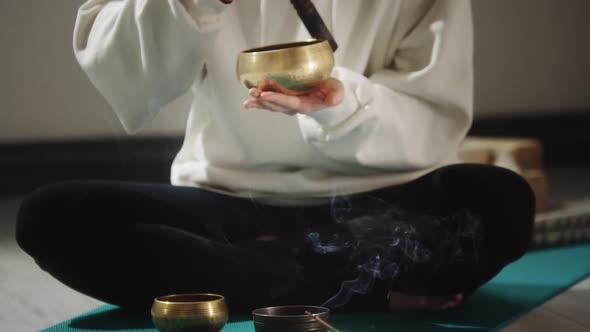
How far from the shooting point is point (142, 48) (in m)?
1.59

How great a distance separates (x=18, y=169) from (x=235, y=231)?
2.17 meters

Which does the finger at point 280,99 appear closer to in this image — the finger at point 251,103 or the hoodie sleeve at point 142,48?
the finger at point 251,103

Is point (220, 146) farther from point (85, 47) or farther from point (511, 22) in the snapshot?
point (511, 22)

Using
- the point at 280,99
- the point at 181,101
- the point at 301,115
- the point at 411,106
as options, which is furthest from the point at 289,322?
the point at 181,101

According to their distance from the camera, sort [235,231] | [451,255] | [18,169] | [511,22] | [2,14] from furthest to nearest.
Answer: [511,22]
[18,169]
[2,14]
[235,231]
[451,255]

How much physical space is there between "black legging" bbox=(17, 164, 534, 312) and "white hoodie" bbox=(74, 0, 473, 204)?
0.10 m

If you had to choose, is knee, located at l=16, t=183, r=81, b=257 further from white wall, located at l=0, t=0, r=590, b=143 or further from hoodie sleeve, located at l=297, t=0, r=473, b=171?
white wall, located at l=0, t=0, r=590, b=143

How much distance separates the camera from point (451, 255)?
1.62 metres

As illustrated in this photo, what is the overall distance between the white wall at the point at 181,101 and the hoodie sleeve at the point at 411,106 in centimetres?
201

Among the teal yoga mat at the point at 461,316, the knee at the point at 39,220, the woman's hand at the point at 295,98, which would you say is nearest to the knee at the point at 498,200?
the teal yoga mat at the point at 461,316

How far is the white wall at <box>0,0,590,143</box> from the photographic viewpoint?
3.40 m

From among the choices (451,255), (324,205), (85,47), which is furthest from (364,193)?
(85,47)

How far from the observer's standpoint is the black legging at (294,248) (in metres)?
1.59

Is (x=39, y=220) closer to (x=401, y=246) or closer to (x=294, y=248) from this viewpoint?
(x=294, y=248)
